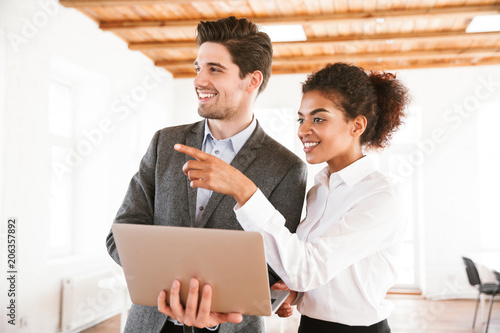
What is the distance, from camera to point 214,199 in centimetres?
144

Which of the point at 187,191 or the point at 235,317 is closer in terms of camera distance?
the point at 235,317

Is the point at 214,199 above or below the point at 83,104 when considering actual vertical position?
below

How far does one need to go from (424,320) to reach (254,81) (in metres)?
4.86

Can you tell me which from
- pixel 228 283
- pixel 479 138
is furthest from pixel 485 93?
pixel 228 283

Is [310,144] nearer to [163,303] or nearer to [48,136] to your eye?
[163,303]

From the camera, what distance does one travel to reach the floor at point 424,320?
5.04m

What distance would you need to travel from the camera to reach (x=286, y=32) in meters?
5.56

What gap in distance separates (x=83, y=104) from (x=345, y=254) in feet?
15.3

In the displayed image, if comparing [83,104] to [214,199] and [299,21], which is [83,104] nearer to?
[299,21]

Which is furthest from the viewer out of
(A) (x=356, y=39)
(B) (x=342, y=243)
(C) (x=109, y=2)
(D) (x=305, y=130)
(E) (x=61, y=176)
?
(A) (x=356, y=39)

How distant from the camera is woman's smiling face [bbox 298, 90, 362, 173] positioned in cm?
154

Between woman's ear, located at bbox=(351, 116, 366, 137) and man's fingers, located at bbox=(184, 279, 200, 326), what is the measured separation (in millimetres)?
790

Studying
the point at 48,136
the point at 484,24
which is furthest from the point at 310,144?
the point at 484,24

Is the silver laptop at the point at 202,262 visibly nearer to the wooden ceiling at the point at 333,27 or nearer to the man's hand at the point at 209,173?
the man's hand at the point at 209,173
